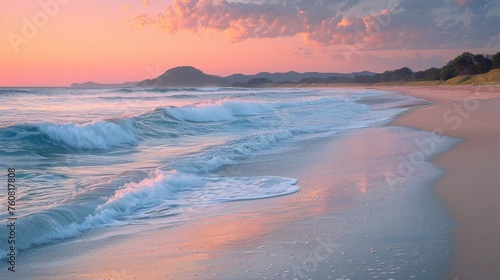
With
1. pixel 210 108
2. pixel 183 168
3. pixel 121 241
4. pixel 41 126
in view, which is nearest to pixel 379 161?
pixel 183 168

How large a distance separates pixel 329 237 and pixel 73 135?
9759 mm

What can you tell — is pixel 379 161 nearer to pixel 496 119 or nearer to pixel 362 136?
pixel 362 136

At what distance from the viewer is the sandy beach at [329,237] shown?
12.9 feet

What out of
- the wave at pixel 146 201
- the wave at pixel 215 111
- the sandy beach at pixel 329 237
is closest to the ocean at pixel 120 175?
the wave at pixel 146 201

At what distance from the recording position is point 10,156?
10430mm

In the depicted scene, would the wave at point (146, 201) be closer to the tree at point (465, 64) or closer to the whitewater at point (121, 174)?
the whitewater at point (121, 174)

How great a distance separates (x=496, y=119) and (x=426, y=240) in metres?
13.0

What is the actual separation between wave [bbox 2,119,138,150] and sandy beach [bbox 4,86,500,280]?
6.88 metres

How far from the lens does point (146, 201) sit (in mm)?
6793

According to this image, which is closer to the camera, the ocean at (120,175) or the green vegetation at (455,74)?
the ocean at (120,175)

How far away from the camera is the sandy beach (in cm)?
392

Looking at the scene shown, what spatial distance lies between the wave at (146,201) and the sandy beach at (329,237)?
0.24 m

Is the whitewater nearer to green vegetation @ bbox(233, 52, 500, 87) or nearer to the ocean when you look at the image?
the ocean

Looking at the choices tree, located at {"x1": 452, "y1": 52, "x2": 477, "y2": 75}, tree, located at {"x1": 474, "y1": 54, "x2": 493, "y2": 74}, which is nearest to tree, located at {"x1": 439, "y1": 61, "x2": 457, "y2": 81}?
tree, located at {"x1": 452, "y1": 52, "x2": 477, "y2": 75}
